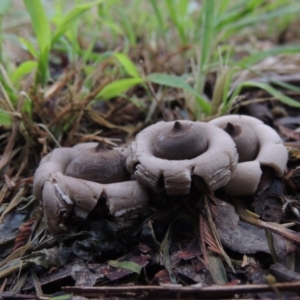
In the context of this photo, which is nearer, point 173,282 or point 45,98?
point 173,282

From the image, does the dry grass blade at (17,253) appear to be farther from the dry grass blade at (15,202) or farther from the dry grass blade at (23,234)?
the dry grass blade at (15,202)

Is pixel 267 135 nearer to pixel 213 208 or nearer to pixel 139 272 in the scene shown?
pixel 213 208

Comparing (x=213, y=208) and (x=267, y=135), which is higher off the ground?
(x=267, y=135)

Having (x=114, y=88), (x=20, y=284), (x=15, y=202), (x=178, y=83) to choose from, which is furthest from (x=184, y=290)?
(x=114, y=88)

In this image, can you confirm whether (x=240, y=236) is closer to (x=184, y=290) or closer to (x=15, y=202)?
(x=184, y=290)

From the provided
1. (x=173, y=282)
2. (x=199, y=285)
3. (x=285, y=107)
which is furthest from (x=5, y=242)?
(x=285, y=107)

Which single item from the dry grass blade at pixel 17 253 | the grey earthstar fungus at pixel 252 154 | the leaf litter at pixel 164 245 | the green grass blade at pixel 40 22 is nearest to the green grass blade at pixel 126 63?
the green grass blade at pixel 40 22

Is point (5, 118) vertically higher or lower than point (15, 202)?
higher

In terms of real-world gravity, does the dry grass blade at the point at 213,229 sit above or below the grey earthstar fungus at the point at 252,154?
below
